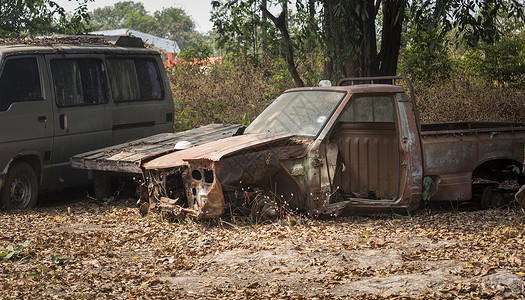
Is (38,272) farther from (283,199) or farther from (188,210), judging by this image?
(283,199)

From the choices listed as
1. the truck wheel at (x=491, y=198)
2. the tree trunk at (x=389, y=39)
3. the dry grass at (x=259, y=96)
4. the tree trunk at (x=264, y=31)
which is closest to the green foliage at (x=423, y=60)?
the dry grass at (x=259, y=96)

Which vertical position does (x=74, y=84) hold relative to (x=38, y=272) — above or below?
above

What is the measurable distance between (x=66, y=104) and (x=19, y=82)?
73cm

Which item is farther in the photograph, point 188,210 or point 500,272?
point 188,210

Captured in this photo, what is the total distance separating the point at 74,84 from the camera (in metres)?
8.84

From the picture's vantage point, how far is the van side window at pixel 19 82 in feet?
26.0

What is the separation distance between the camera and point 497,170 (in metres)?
8.16

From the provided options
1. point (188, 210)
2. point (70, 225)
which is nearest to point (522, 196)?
point (188, 210)

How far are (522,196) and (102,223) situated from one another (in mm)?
4677

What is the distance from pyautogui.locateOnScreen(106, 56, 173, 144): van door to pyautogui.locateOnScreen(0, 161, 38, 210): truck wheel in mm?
1500

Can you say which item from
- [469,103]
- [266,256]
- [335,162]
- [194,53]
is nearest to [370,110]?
[335,162]

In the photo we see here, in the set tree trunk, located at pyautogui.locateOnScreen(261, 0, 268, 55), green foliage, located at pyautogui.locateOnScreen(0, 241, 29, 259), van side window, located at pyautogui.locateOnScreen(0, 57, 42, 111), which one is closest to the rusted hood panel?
green foliage, located at pyautogui.locateOnScreen(0, 241, 29, 259)

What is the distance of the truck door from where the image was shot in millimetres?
7809

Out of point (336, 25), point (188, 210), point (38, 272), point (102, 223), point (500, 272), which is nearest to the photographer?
point (500, 272)
